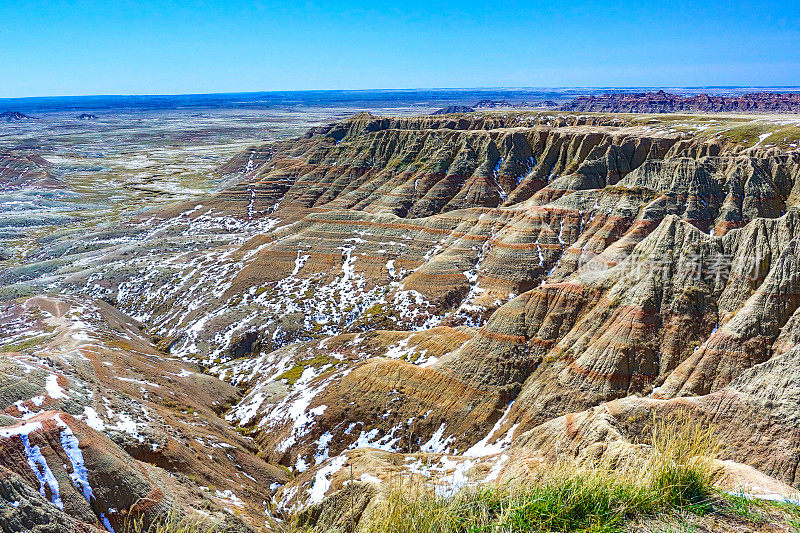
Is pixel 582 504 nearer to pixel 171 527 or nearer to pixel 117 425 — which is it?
pixel 171 527

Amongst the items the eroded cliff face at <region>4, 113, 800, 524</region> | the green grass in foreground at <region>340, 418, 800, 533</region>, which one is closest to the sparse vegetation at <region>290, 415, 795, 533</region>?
the green grass in foreground at <region>340, 418, 800, 533</region>

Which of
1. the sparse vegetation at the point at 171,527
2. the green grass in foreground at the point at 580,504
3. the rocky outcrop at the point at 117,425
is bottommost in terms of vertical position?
the rocky outcrop at the point at 117,425

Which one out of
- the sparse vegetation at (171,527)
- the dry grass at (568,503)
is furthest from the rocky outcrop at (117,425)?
the dry grass at (568,503)

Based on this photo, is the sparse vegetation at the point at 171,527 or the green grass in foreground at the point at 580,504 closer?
the green grass in foreground at the point at 580,504

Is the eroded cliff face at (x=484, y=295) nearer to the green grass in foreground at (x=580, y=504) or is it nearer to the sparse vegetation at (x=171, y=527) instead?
the sparse vegetation at (x=171, y=527)

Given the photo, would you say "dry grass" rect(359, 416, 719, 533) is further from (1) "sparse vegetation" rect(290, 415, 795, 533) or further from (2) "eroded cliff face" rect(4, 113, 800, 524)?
(2) "eroded cliff face" rect(4, 113, 800, 524)

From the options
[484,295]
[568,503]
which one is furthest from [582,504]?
[484,295]

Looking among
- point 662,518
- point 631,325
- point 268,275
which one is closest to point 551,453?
point 631,325

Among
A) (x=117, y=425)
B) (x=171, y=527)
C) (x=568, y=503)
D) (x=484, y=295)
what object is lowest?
(x=484, y=295)

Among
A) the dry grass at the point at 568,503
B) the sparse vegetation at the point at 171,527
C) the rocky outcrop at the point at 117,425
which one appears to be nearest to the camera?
the dry grass at the point at 568,503
